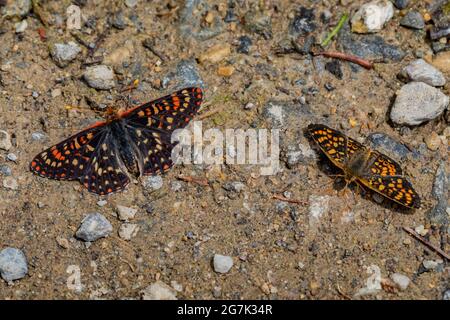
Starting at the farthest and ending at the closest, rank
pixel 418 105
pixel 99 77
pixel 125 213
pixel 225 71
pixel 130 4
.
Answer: pixel 130 4 < pixel 225 71 < pixel 99 77 < pixel 418 105 < pixel 125 213

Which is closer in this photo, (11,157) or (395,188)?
(395,188)

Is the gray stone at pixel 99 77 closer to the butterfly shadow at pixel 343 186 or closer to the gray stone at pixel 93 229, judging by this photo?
the gray stone at pixel 93 229

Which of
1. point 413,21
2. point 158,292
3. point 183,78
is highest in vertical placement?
point 413,21

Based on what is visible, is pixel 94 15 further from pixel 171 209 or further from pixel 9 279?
pixel 9 279

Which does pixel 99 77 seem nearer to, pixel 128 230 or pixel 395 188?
pixel 128 230

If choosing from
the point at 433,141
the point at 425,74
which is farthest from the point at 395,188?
the point at 425,74

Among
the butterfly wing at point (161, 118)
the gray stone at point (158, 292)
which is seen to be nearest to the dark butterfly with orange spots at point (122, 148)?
the butterfly wing at point (161, 118)

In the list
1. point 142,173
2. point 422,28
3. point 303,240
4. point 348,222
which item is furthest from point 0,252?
point 422,28

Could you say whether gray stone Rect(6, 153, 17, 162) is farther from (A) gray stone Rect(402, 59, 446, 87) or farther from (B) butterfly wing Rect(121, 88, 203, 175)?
(A) gray stone Rect(402, 59, 446, 87)
